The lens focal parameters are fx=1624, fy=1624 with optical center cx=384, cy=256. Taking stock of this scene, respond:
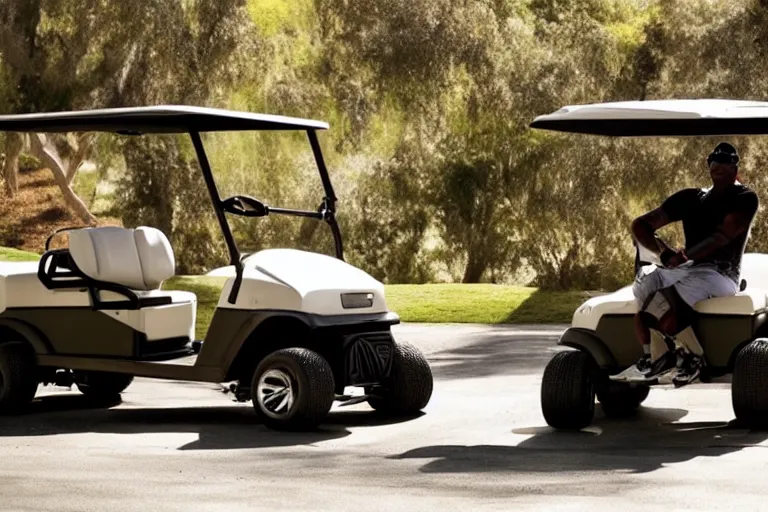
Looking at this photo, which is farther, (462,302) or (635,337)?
(462,302)

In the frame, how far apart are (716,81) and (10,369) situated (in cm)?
1689

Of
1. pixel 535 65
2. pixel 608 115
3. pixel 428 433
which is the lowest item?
pixel 428 433

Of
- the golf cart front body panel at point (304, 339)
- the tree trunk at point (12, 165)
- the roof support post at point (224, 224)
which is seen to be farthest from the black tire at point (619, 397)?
the tree trunk at point (12, 165)

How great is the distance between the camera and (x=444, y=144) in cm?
3119

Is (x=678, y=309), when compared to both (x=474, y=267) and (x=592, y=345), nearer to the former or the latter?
(x=592, y=345)

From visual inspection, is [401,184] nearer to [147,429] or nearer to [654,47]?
[654,47]

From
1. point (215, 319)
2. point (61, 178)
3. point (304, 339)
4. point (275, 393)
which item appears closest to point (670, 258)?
point (304, 339)

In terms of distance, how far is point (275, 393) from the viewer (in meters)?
9.84

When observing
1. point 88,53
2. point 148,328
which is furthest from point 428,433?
point 88,53

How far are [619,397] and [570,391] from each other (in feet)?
3.50

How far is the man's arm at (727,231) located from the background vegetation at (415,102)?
626 inches

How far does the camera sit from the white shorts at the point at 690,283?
9.46 meters

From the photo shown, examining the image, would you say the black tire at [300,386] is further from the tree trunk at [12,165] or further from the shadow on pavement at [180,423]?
the tree trunk at [12,165]

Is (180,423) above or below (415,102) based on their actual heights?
below
